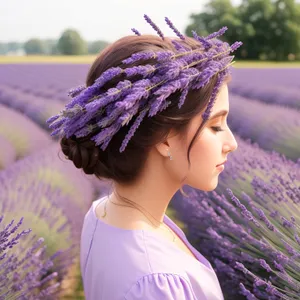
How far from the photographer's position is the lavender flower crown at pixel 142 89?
2.99 ft

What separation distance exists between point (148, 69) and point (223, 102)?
9.5 inches

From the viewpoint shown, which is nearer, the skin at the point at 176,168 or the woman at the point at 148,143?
the woman at the point at 148,143

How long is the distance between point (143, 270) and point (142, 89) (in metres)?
0.37

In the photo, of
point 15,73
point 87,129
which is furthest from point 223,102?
point 15,73

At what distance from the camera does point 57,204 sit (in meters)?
2.04

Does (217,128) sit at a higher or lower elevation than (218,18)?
higher

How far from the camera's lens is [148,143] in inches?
→ 40.2

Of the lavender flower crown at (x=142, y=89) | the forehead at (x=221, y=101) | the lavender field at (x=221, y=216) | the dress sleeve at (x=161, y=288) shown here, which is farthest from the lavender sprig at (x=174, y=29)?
the dress sleeve at (x=161, y=288)

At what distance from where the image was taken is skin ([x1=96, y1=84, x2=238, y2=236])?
1.06 meters

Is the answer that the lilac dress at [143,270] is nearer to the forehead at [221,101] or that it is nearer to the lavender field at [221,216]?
the lavender field at [221,216]

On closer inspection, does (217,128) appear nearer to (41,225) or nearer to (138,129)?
(138,129)

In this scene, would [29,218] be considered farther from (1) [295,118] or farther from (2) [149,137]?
(1) [295,118]

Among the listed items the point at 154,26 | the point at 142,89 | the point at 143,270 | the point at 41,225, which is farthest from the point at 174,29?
the point at 41,225

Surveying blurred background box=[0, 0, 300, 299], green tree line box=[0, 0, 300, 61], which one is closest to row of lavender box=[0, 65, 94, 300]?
blurred background box=[0, 0, 300, 299]
